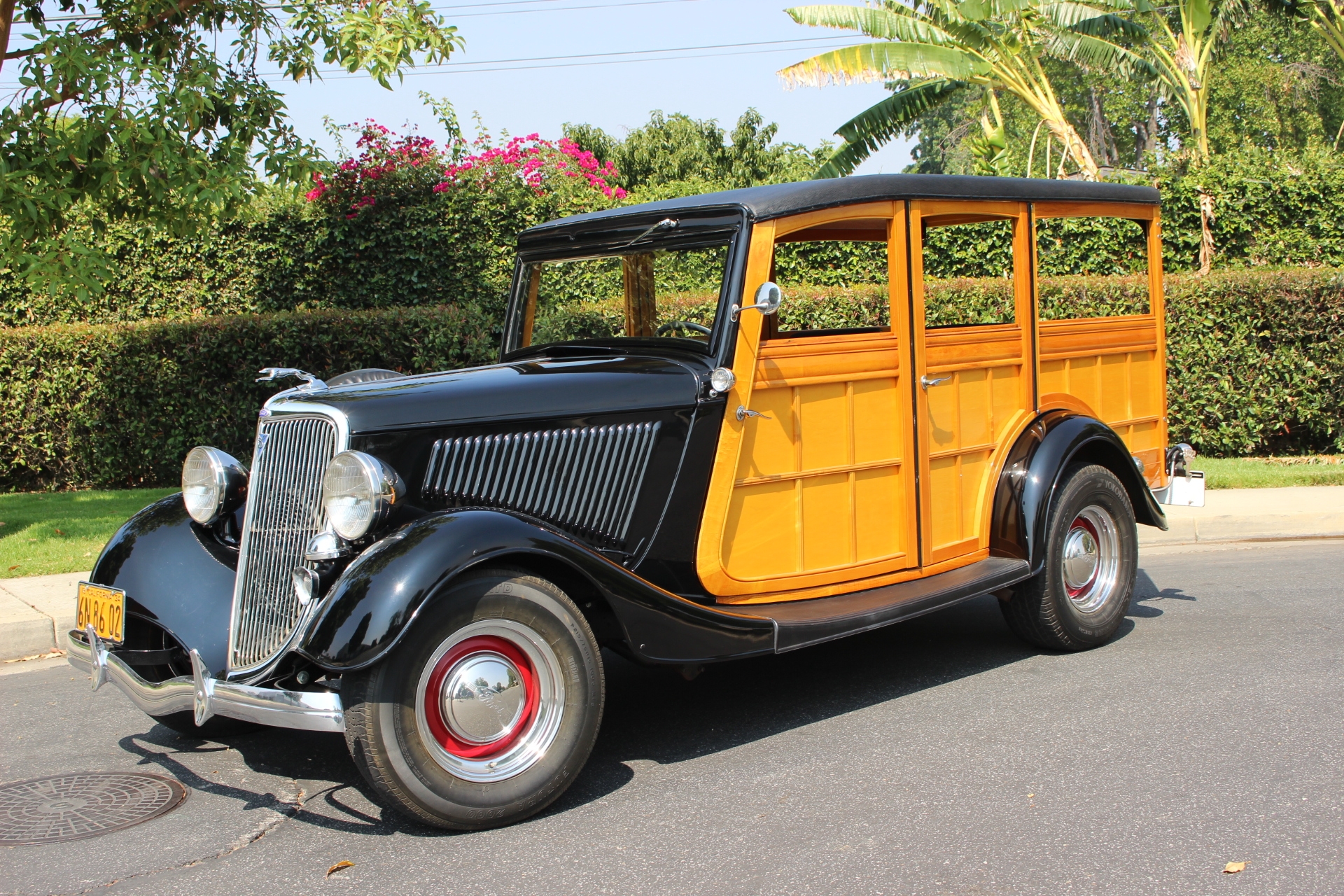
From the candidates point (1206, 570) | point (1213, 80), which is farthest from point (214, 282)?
point (1213, 80)

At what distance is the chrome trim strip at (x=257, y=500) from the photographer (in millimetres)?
3551

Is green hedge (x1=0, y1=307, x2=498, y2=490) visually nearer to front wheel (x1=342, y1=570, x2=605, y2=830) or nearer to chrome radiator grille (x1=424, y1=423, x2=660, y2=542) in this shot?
chrome radiator grille (x1=424, y1=423, x2=660, y2=542)

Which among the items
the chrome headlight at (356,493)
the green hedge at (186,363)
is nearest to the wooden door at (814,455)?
the chrome headlight at (356,493)

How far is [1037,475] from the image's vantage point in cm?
486

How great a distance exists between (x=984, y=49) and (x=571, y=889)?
1496 centimetres

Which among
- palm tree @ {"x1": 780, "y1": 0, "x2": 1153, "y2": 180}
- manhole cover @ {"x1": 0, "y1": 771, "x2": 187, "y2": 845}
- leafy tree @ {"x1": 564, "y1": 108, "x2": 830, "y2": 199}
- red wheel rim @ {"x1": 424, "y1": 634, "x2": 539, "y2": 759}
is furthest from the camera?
leafy tree @ {"x1": 564, "y1": 108, "x2": 830, "y2": 199}

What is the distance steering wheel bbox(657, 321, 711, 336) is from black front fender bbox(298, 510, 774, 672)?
44.3 inches

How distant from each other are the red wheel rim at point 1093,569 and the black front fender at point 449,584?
2080mm

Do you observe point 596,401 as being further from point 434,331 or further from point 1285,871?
point 434,331

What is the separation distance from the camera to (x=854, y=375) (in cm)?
442

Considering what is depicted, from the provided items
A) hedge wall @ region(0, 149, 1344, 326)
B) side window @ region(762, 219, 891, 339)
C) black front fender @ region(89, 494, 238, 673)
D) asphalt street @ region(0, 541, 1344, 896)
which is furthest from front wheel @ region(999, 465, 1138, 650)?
hedge wall @ region(0, 149, 1344, 326)

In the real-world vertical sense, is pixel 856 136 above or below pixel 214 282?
above

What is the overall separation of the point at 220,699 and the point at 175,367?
674 centimetres

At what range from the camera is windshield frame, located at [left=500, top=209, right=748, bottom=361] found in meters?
4.12
